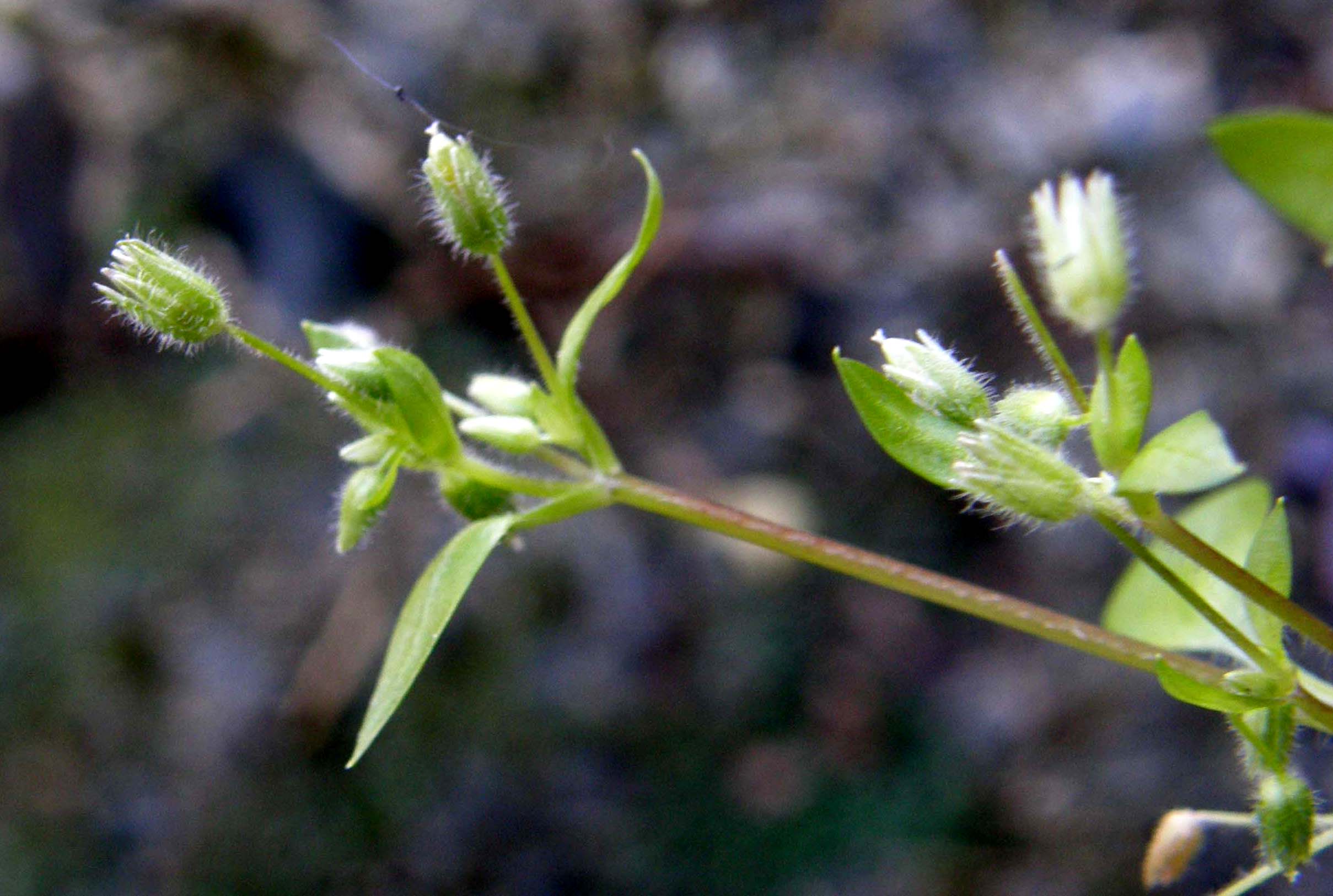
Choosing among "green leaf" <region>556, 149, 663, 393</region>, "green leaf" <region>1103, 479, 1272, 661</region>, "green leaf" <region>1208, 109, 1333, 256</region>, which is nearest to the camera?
"green leaf" <region>1208, 109, 1333, 256</region>

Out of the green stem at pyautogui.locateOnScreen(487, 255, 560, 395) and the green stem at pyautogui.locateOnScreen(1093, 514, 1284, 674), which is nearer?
the green stem at pyautogui.locateOnScreen(1093, 514, 1284, 674)

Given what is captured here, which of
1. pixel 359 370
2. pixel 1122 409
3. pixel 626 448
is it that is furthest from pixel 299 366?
pixel 626 448

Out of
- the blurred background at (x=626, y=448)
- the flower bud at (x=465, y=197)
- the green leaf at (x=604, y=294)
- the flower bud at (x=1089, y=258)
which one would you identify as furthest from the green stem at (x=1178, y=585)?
the blurred background at (x=626, y=448)

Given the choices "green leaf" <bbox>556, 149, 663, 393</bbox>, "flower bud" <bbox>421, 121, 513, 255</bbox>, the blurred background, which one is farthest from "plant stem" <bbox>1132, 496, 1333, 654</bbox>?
the blurred background

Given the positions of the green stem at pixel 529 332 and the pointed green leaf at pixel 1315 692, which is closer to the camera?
the pointed green leaf at pixel 1315 692

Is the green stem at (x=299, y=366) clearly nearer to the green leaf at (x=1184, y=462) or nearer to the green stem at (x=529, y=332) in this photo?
the green stem at (x=529, y=332)

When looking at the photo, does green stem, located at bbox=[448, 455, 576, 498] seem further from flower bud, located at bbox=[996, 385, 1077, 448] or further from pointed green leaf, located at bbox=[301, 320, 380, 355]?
flower bud, located at bbox=[996, 385, 1077, 448]
